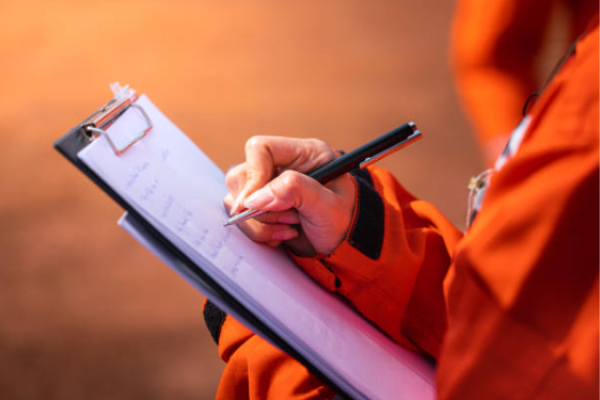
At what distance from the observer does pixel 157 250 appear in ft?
1.61

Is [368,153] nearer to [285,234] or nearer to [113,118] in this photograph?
[285,234]

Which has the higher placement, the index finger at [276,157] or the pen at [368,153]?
the index finger at [276,157]

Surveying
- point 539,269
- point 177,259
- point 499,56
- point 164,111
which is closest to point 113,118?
point 177,259

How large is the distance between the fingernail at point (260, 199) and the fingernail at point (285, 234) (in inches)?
2.2

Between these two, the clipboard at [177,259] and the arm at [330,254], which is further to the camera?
the arm at [330,254]

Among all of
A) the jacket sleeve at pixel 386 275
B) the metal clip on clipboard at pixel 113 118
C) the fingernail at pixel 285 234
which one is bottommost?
the jacket sleeve at pixel 386 275

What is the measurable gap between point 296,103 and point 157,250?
169cm

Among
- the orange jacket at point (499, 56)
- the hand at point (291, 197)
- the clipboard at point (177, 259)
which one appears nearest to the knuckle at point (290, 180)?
the hand at point (291, 197)

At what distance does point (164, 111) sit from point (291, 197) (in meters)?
1.64

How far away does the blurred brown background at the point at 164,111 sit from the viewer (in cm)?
140

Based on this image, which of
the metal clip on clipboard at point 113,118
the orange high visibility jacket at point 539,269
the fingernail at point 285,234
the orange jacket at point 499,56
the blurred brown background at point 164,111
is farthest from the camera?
the blurred brown background at point 164,111

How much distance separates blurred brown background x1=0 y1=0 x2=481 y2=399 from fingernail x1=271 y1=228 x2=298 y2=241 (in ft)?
2.69

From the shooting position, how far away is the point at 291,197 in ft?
1.89

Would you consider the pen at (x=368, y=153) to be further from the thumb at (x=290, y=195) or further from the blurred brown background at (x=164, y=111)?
the blurred brown background at (x=164, y=111)
